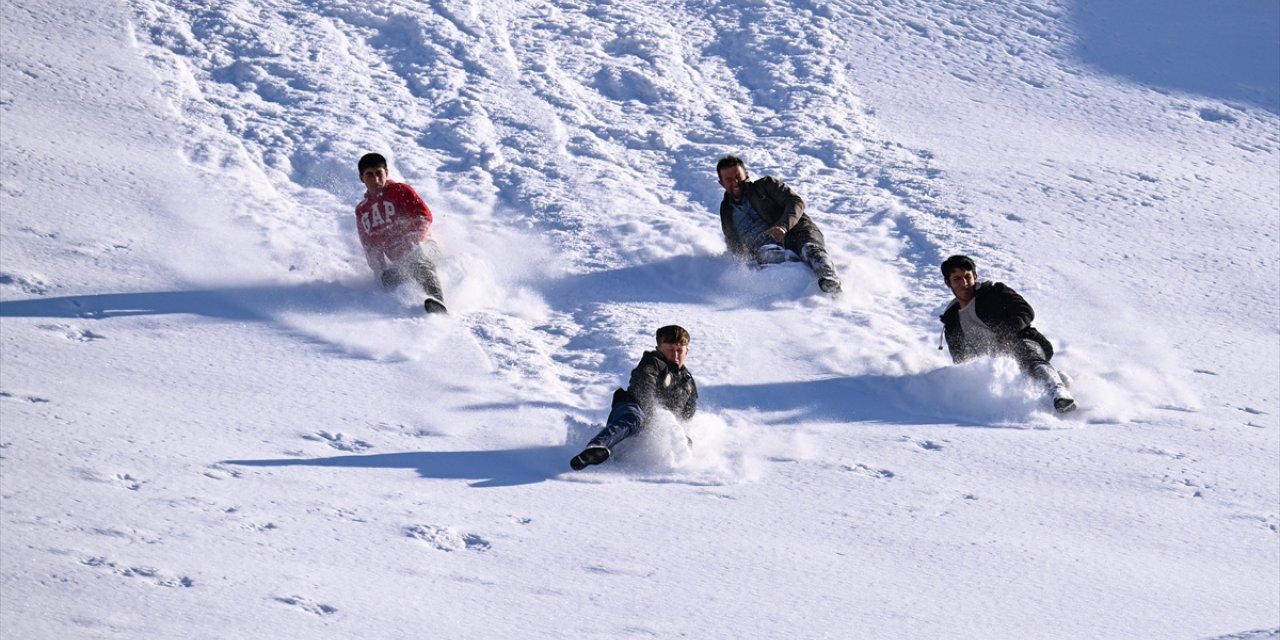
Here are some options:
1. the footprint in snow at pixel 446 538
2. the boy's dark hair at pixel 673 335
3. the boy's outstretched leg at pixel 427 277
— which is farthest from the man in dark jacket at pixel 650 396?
the boy's outstretched leg at pixel 427 277

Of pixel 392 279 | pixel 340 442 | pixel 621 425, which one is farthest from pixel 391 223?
pixel 621 425

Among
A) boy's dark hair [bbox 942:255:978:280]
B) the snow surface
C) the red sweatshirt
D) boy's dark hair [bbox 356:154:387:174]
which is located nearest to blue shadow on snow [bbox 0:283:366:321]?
the snow surface

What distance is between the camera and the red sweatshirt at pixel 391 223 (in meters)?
8.04

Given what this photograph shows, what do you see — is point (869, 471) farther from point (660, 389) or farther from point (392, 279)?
point (392, 279)

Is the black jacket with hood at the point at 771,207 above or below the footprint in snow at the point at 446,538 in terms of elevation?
above

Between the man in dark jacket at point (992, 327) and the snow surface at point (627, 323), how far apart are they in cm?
13

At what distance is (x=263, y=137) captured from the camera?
9.93 metres

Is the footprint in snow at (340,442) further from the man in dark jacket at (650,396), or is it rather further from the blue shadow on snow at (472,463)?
the man in dark jacket at (650,396)

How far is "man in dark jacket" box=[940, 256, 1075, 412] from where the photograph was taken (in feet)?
23.1

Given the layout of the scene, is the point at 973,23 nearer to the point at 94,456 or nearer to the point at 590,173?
the point at 590,173

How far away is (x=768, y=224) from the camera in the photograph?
8.49m

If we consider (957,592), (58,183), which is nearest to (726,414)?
(957,592)

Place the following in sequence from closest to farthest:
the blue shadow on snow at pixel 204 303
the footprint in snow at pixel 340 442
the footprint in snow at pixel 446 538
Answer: the footprint in snow at pixel 446 538
the footprint in snow at pixel 340 442
the blue shadow on snow at pixel 204 303

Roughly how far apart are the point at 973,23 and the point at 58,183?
7.98 m
